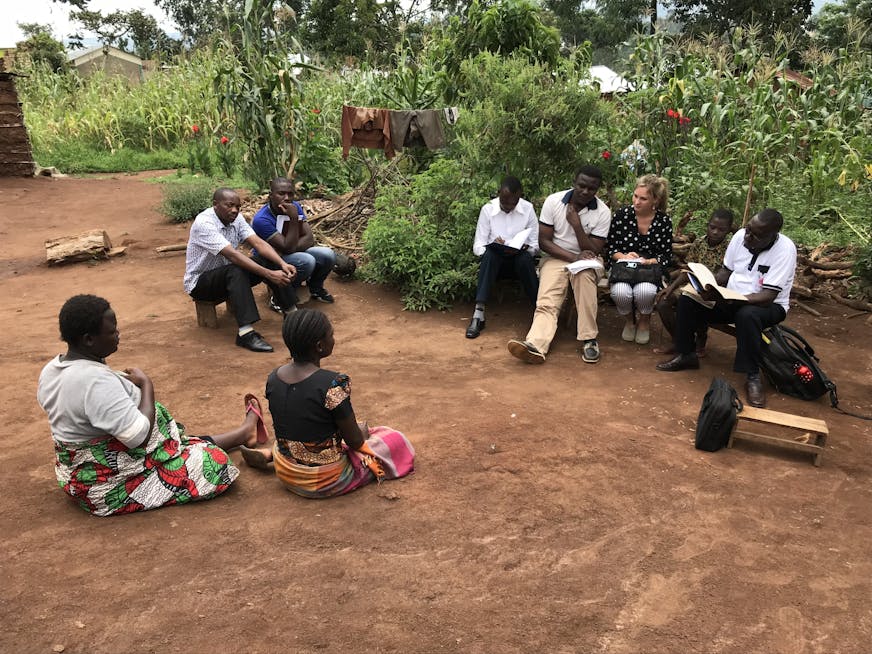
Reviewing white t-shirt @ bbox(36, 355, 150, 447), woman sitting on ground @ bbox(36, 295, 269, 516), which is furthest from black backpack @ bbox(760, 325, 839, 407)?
white t-shirt @ bbox(36, 355, 150, 447)

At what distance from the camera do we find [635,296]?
506cm

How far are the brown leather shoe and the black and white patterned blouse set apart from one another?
1250 millimetres

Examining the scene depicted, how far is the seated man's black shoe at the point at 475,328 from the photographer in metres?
5.36

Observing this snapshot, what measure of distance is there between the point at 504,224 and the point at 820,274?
300 cm

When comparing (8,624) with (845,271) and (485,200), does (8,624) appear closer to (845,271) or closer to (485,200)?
(485,200)

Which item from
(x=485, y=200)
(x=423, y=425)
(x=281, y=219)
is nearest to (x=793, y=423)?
(x=423, y=425)

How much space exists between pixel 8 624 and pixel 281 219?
3.90m

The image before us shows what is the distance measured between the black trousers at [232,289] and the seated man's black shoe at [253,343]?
0.10 m

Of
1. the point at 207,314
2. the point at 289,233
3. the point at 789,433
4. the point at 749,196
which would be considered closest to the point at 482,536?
the point at 789,433

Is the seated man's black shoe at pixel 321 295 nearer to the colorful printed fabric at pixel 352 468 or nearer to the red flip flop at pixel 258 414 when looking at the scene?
the red flip flop at pixel 258 414

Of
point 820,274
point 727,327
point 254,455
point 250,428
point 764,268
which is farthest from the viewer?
point 820,274

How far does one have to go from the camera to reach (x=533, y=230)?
5520 mm

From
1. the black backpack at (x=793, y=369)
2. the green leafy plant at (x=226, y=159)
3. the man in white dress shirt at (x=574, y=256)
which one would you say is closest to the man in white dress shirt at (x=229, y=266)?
the man in white dress shirt at (x=574, y=256)

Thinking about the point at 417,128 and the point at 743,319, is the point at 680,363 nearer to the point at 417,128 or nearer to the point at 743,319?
the point at 743,319
